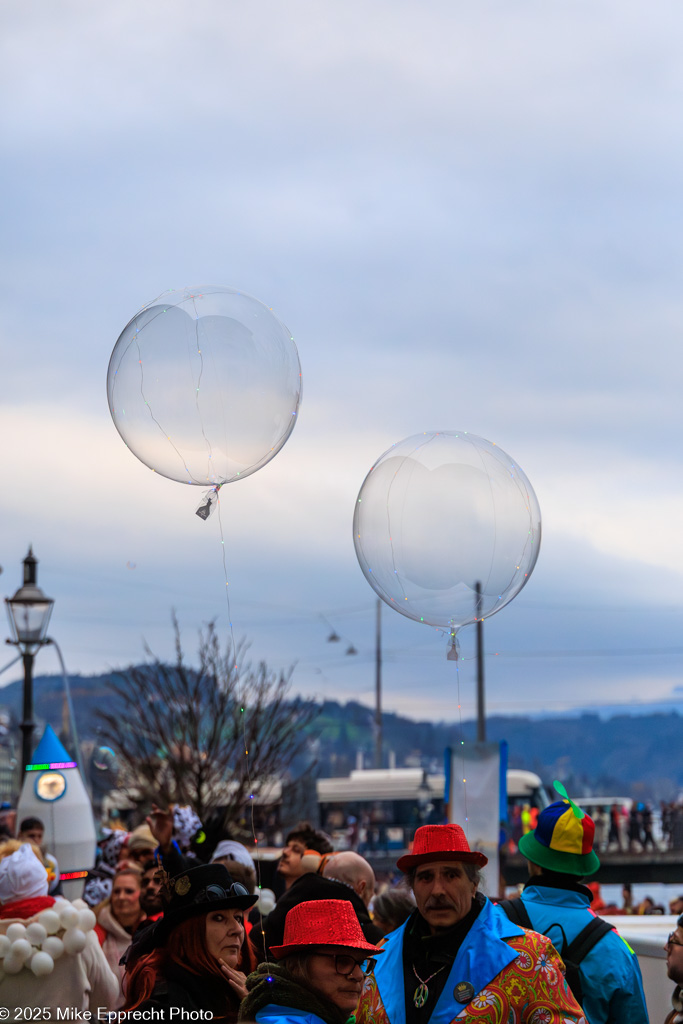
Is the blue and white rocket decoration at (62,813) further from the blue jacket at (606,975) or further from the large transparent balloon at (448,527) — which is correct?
the blue jacket at (606,975)

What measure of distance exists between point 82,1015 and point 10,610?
8025 millimetres

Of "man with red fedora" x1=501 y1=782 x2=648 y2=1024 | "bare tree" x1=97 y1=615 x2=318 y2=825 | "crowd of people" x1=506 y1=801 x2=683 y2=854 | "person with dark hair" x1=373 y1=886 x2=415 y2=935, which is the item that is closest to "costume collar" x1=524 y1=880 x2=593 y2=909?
"man with red fedora" x1=501 y1=782 x2=648 y2=1024

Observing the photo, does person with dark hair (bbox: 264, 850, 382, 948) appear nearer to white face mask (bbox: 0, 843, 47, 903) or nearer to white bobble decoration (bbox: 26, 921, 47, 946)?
white bobble decoration (bbox: 26, 921, 47, 946)

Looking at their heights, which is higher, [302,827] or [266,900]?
[302,827]

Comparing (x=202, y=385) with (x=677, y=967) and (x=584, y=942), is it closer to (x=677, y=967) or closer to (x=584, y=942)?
(x=584, y=942)

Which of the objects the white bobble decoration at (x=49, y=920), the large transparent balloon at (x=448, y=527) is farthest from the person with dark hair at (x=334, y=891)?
the large transparent balloon at (x=448, y=527)

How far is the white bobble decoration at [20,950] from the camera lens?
17.5 ft

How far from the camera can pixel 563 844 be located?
196 inches

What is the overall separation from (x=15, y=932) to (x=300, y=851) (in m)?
2.59

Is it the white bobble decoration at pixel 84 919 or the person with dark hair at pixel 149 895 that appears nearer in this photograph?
the white bobble decoration at pixel 84 919

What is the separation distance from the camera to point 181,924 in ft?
13.9

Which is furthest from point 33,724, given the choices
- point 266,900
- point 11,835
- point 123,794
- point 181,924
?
point 123,794

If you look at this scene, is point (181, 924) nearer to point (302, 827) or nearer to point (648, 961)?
point (648, 961)

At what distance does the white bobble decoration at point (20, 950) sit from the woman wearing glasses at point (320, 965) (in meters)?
2.10
